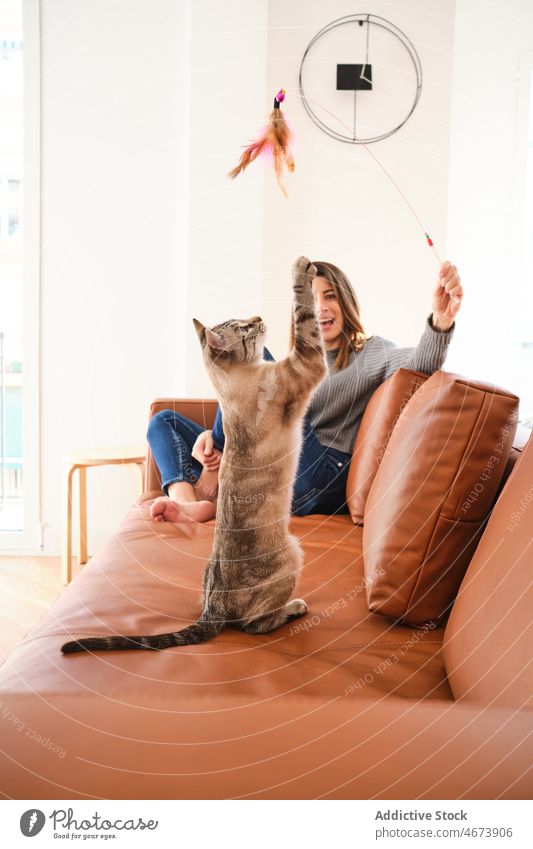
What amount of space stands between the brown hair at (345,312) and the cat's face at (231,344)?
2.58 feet

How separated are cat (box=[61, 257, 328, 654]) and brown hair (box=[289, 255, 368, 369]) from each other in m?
0.77

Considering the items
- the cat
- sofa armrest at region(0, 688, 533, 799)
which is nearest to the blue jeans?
the cat

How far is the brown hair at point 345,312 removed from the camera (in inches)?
78.0

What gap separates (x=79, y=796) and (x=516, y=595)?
1.94ft

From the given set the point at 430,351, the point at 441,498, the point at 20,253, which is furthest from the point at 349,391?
the point at 20,253

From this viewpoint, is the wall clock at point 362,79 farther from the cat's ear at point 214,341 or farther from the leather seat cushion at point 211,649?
the cat's ear at point 214,341

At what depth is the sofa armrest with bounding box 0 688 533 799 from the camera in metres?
0.79

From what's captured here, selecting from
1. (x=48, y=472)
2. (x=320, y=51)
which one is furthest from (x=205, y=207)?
(x=48, y=472)

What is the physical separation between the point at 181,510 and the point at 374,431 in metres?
0.64

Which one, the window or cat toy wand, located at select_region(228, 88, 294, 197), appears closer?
cat toy wand, located at select_region(228, 88, 294, 197)

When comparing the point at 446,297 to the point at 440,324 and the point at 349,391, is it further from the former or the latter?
the point at 349,391

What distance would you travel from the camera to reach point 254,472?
118 centimetres

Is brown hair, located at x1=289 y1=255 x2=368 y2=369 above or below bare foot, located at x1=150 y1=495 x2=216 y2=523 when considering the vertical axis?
above

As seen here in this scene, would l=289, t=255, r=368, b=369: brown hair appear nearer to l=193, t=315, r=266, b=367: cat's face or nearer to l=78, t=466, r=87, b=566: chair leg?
l=193, t=315, r=266, b=367: cat's face
